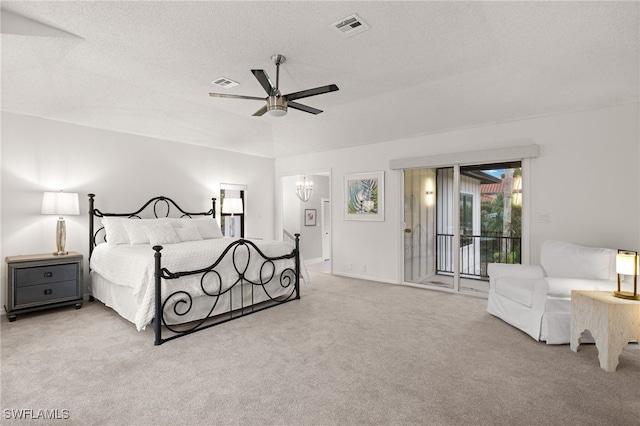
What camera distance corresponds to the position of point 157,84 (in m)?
4.01

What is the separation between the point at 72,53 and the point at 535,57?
15.5 ft

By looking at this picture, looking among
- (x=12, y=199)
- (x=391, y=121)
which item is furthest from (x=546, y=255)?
(x=12, y=199)

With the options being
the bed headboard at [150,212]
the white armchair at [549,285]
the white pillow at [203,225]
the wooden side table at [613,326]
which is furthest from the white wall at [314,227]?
the wooden side table at [613,326]

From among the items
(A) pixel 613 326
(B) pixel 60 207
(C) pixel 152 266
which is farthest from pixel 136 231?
(A) pixel 613 326

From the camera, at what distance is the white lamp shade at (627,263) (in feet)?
8.96

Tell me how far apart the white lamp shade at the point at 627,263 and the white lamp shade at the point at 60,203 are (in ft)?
19.8

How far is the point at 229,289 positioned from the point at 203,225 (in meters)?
1.82

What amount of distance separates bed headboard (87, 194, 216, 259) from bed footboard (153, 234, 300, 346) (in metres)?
2.25

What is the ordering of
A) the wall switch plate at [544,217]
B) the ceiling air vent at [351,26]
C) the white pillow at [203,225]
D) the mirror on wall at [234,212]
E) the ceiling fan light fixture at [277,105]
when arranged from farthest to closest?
1. the mirror on wall at [234,212]
2. the white pillow at [203,225]
3. the wall switch plate at [544,217]
4. the ceiling fan light fixture at [277,105]
5. the ceiling air vent at [351,26]

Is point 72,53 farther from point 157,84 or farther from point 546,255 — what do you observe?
point 546,255

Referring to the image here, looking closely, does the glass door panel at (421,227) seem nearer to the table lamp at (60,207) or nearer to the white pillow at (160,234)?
the white pillow at (160,234)

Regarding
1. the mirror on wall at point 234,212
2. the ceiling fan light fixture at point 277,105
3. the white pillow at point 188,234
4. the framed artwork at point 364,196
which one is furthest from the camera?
the mirror on wall at point 234,212

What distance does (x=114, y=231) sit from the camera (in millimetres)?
4492

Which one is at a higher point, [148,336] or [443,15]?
[443,15]
